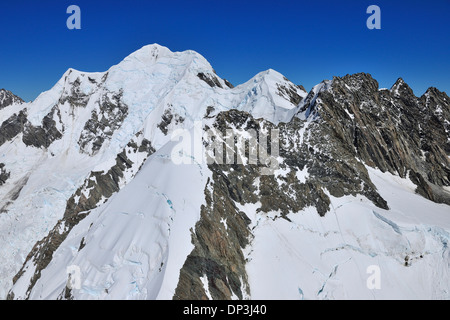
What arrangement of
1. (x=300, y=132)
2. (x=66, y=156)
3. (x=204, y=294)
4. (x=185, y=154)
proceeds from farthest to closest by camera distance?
(x=66, y=156) → (x=300, y=132) → (x=185, y=154) → (x=204, y=294)

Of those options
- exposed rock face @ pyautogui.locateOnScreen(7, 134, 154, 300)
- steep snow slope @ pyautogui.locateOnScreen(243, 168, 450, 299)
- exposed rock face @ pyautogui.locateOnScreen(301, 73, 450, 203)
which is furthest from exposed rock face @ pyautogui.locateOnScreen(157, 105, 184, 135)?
steep snow slope @ pyautogui.locateOnScreen(243, 168, 450, 299)

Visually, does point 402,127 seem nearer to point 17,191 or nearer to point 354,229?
point 354,229

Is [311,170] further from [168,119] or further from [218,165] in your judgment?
[168,119]

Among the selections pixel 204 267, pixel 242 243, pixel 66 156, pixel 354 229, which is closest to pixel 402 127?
pixel 354 229

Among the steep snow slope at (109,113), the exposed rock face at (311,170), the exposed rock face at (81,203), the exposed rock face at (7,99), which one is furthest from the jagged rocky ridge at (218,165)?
the exposed rock face at (7,99)
